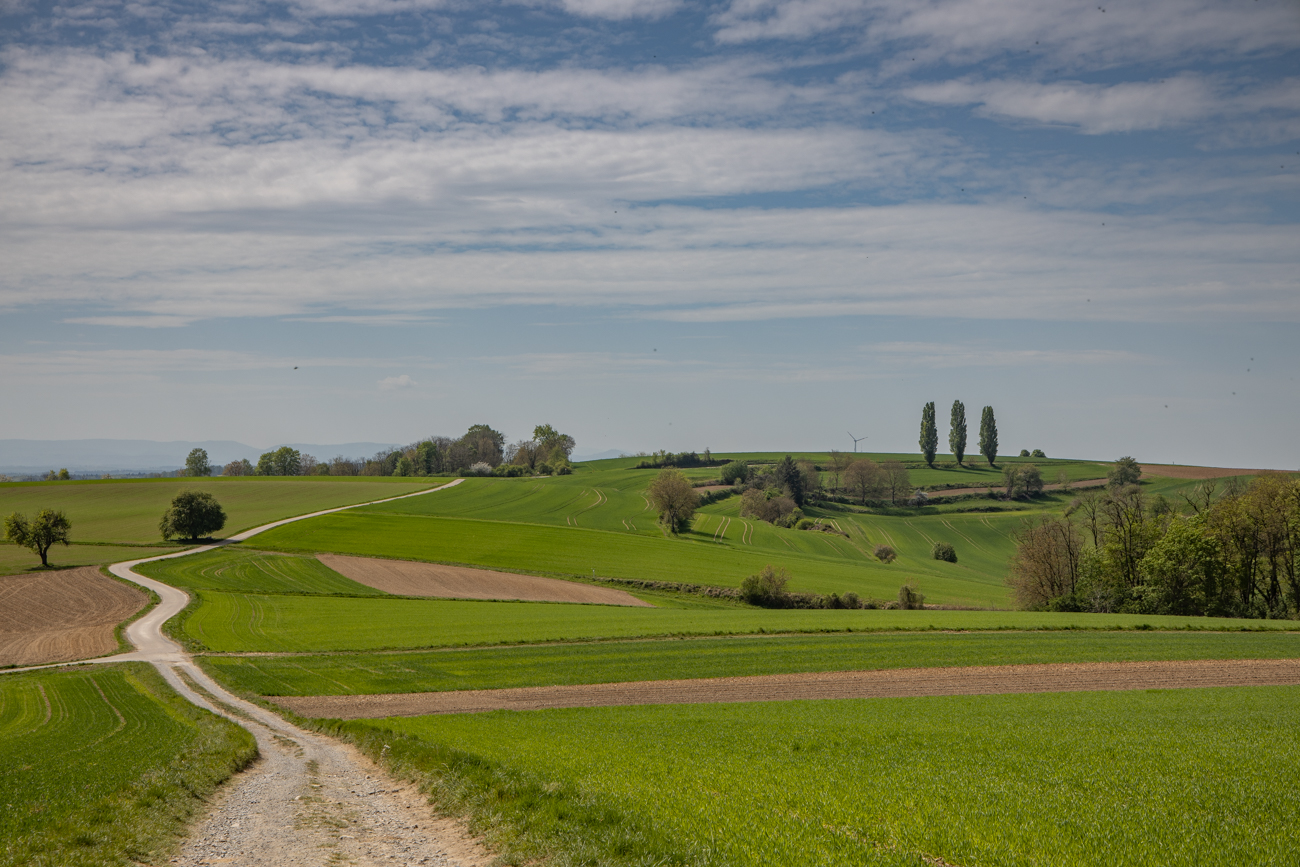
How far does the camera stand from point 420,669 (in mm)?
34375

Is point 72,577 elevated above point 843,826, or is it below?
below

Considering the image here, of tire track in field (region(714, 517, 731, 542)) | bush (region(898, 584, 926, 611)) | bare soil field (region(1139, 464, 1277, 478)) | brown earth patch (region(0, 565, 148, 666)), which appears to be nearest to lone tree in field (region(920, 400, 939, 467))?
bare soil field (region(1139, 464, 1277, 478))

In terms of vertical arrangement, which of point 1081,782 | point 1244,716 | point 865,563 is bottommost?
point 865,563

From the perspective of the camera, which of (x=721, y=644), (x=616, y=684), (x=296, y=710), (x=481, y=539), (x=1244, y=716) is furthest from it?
(x=481, y=539)

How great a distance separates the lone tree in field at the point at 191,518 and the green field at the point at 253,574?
808 cm

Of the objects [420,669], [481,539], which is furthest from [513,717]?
[481,539]

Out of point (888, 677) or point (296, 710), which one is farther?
A: point (888, 677)

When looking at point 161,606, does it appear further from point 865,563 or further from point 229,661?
point 865,563

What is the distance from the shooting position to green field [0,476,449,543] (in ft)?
293

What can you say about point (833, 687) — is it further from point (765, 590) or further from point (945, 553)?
point (945, 553)

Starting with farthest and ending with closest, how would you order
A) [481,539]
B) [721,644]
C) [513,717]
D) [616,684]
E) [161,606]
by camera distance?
[481,539]
[161,606]
[721,644]
[616,684]
[513,717]

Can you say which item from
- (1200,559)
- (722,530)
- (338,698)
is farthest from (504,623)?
(722,530)

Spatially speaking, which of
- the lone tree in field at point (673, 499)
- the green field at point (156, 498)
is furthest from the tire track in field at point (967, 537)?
the green field at point (156, 498)

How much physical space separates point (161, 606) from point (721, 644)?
126 ft
